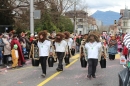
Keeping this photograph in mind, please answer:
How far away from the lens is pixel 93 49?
10.7m

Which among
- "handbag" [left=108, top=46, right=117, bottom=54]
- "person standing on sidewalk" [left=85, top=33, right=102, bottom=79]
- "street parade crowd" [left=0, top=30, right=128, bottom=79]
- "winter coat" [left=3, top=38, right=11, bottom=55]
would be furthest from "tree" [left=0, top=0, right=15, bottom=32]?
"person standing on sidewalk" [left=85, top=33, right=102, bottom=79]

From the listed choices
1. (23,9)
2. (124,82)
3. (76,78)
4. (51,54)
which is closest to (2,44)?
(51,54)

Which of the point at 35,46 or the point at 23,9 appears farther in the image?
the point at 23,9

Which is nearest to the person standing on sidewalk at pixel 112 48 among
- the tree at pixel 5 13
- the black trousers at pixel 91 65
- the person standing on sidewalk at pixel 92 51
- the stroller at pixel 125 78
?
the person standing on sidewalk at pixel 92 51

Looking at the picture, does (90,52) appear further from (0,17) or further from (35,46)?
(0,17)

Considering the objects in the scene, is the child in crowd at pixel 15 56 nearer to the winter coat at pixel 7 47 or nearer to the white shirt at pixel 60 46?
the winter coat at pixel 7 47

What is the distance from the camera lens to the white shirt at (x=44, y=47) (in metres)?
11.1

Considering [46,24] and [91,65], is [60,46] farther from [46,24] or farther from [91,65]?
[46,24]

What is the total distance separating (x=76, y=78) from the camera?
35.4ft

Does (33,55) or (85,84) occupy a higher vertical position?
(33,55)

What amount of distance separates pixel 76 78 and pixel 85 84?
118 centimetres

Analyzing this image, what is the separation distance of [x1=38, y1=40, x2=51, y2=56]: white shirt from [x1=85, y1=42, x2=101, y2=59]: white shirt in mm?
1439

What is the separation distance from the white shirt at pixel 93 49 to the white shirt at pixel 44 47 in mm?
1439

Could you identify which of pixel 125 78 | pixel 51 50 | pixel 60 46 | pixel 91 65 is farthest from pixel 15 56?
pixel 125 78
